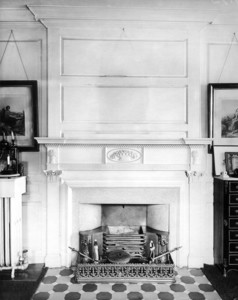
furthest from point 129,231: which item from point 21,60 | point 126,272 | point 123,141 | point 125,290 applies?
point 21,60

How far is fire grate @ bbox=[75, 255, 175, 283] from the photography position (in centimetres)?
309

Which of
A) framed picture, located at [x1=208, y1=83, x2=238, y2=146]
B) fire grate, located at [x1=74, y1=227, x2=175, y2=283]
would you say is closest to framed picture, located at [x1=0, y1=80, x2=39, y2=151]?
fire grate, located at [x1=74, y1=227, x2=175, y2=283]

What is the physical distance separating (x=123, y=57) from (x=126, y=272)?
260cm

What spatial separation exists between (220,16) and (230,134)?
149cm

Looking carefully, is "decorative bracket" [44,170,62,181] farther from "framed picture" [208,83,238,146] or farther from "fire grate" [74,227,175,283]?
"framed picture" [208,83,238,146]

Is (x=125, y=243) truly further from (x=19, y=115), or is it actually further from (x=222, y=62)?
(x=222, y=62)

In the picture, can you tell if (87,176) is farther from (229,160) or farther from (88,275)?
(229,160)

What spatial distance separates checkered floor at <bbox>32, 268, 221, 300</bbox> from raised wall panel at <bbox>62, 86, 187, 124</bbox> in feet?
6.17

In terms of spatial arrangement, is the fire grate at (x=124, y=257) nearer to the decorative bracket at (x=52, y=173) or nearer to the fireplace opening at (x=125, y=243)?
the fireplace opening at (x=125, y=243)

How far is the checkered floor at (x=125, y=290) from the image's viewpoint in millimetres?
2766

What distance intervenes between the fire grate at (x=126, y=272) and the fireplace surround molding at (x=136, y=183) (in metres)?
0.41

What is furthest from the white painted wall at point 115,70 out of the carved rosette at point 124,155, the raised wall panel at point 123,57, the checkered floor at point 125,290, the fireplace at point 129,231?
the checkered floor at point 125,290

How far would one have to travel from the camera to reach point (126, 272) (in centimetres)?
314

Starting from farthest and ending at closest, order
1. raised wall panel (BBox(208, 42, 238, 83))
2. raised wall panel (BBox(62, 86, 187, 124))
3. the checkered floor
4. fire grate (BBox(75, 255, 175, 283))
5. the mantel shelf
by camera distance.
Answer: raised wall panel (BBox(208, 42, 238, 83)) → raised wall panel (BBox(62, 86, 187, 124)) → the mantel shelf → fire grate (BBox(75, 255, 175, 283)) → the checkered floor
